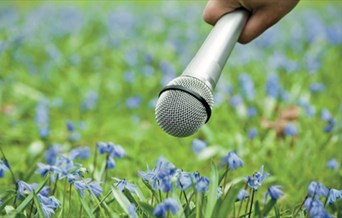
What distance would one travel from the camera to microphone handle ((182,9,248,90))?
2006 mm

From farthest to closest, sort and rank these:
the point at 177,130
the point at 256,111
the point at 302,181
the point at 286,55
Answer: the point at 286,55, the point at 256,111, the point at 302,181, the point at 177,130

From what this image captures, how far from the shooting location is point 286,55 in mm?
5723

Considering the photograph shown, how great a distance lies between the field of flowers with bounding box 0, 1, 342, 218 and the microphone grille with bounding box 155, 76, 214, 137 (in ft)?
0.49

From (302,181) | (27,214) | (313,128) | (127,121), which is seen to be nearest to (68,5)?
(127,121)

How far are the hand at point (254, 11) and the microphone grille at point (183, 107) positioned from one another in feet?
1.55

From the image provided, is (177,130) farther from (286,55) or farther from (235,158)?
(286,55)

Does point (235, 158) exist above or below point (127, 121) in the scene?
below

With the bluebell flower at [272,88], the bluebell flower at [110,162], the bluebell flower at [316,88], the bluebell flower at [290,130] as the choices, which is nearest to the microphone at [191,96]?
the bluebell flower at [110,162]

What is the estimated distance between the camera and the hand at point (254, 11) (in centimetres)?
224

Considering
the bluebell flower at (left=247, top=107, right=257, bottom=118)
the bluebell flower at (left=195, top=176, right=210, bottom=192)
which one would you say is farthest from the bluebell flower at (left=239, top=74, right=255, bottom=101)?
the bluebell flower at (left=195, top=176, right=210, bottom=192)

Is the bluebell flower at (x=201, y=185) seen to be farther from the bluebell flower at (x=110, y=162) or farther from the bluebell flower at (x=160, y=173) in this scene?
the bluebell flower at (x=110, y=162)

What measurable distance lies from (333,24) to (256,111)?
322cm

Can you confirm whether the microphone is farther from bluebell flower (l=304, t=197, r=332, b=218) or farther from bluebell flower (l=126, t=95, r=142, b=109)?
bluebell flower (l=126, t=95, r=142, b=109)

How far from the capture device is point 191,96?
1.91 meters
